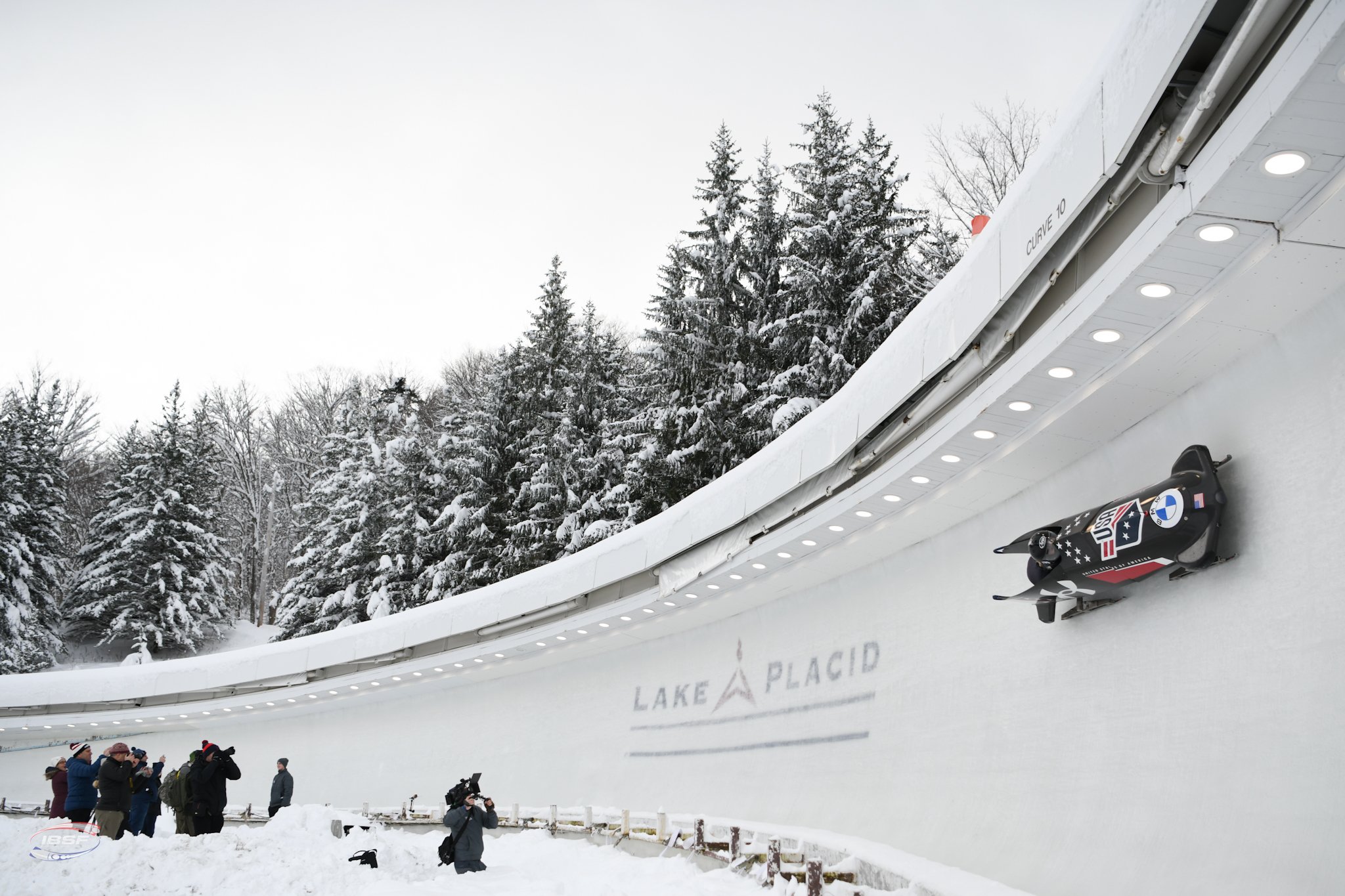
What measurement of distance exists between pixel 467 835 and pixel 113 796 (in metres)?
3.46

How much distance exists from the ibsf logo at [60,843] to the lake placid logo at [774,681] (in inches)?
218

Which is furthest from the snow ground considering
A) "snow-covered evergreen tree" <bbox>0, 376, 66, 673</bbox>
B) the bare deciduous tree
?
"snow-covered evergreen tree" <bbox>0, 376, 66, 673</bbox>

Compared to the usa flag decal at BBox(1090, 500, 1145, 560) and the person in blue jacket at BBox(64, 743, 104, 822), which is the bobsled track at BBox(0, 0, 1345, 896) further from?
the person in blue jacket at BBox(64, 743, 104, 822)

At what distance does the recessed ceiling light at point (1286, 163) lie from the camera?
316 centimetres

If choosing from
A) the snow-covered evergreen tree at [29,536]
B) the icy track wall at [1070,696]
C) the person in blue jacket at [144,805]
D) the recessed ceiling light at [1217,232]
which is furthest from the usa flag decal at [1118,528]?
the snow-covered evergreen tree at [29,536]

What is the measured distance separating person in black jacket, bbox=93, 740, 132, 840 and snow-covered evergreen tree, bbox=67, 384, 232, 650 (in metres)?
22.1

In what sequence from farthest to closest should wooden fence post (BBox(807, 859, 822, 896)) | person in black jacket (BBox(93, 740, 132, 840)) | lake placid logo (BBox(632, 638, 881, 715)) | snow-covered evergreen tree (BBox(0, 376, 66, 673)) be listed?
snow-covered evergreen tree (BBox(0, 376, 66, 673)) → person in black jacket (BBox(93, 740, 132, 840)) → lake placid logo (BBox(632, 638, 881, 715)) → wooden fence post (BBox(807, 859, 822, 896))

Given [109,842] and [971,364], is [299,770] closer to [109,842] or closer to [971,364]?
[109,842]

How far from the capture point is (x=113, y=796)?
333 inches

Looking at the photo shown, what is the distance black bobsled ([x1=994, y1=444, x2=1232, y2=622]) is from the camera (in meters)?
4.35

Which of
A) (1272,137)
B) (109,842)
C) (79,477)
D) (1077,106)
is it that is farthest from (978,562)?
(79,477)

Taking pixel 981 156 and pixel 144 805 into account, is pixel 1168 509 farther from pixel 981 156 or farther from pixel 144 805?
pixel 981 156

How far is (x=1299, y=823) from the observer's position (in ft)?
12.3

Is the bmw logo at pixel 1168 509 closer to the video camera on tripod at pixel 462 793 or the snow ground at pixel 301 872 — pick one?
the snow ground at pixel 301 872
